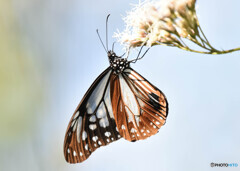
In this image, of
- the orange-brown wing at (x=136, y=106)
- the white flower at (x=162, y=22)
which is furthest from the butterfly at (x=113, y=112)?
the white flower at (x=162, y=22)

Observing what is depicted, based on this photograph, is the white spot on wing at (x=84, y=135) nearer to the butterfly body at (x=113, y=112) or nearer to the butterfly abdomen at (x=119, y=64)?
the butterfly body at (x=113, y=112)

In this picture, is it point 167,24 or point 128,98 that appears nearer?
point 167,24

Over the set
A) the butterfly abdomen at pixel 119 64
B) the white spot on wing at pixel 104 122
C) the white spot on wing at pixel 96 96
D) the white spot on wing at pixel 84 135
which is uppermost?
the butterfly abdomen at pixel 119 64

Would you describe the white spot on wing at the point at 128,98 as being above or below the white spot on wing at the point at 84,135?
above

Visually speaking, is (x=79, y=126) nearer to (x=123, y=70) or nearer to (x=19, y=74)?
(x=123, y=70)

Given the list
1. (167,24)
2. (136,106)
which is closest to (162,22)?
(167,24)

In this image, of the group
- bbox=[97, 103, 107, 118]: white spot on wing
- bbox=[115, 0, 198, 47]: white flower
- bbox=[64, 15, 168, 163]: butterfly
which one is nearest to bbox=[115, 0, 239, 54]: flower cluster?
bbox=[115, 0, 198, 47]: white flower

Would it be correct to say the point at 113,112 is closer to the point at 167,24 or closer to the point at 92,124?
the point at 92,124
